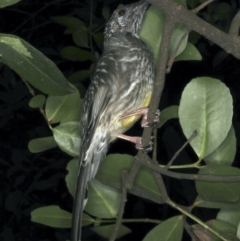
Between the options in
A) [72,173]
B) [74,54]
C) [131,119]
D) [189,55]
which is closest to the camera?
[189,55]

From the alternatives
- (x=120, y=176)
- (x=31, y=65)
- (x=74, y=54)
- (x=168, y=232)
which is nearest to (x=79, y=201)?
(x=120, y=176)

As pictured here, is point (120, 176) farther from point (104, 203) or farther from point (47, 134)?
point (47, 134)

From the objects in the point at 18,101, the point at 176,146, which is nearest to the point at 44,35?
the point at 18,101

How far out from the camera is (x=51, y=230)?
161 inches

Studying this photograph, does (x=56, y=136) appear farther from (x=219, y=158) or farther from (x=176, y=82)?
(x=176, y=82)

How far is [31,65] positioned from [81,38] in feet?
5.31

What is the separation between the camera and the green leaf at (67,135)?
54.9 inches

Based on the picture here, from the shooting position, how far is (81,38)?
2.46 meters

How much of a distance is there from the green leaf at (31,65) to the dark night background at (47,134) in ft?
9.01

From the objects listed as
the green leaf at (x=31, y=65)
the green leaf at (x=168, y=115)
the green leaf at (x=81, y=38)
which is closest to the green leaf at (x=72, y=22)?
the green leaf at (x=81, y=38)

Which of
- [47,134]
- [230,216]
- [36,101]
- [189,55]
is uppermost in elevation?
[189,55]

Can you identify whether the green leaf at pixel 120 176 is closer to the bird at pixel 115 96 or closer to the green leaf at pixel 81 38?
the bird at pixel 115 96

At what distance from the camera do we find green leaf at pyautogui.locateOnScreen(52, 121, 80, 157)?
1394 millimetres

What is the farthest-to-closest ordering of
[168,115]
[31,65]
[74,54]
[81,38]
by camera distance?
[81,38], [74,54], [168,115], [31,65]
